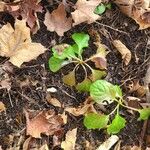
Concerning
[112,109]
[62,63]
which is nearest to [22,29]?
[62,63]

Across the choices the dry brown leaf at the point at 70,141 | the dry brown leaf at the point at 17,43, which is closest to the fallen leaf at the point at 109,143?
the dry brown leaf at the point at 70,141

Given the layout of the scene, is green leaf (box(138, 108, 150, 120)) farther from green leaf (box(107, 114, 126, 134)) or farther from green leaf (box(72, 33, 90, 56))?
green leaf (box(72, 33, 90, 56))

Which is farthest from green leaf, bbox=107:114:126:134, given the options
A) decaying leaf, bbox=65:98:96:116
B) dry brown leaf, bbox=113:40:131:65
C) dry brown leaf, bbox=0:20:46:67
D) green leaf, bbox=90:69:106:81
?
dry brown leaf, bbox=0:20:46:67

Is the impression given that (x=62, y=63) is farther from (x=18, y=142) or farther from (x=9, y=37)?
(x=18, y=142)

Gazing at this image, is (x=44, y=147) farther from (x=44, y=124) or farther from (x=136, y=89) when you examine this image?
(x=136, y=89)

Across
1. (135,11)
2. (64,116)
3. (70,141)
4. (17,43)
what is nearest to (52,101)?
(64,116)

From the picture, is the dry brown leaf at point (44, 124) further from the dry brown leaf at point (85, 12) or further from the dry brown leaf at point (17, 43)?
the dry brown leaf at point (85, 12)
